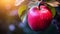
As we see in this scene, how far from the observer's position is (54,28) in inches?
27.5

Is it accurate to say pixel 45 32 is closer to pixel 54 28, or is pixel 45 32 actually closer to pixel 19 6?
pixel 54 28

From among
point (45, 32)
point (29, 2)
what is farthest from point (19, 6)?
point (45, 32)

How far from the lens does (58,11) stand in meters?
0.68

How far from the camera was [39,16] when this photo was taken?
58 cm

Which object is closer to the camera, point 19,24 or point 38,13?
point 38,13

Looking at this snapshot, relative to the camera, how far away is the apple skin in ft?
1.89

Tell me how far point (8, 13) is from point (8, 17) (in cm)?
2

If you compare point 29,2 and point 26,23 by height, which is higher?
point 29,2

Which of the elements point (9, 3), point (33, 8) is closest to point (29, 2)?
point (33, 8)

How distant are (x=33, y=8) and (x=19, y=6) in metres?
0.10

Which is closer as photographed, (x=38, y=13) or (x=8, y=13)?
(x=38, y=13)

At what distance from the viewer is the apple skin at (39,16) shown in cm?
58

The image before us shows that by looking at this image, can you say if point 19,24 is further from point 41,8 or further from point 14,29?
point 41,8

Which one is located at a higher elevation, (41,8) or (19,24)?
(41,8)
